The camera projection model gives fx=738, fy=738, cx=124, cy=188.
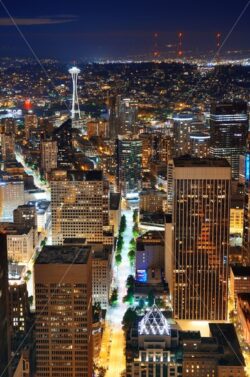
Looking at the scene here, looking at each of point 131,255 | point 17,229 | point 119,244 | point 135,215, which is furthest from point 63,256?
point 135,215

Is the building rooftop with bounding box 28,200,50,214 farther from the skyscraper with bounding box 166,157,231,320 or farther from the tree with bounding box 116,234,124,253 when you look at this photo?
the skyscraper with bounding box 166,157,231,320

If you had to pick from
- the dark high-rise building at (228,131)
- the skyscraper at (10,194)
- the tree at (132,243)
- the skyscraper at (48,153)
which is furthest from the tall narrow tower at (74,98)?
the tree at (132,243)

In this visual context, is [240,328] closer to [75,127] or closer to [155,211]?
[155,211]

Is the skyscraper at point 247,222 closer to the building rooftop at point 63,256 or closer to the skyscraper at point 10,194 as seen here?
the skyscraper at point 10,194

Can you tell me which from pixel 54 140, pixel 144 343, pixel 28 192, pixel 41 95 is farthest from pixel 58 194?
pixel 144 343

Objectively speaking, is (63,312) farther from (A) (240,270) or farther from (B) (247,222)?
(B) (247,222)

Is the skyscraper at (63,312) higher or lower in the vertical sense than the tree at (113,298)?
higher
